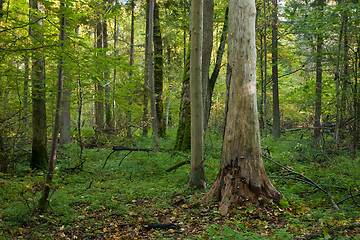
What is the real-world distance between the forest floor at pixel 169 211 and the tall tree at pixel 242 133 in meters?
0.25

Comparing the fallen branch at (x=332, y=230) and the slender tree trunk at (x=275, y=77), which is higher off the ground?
the slender tree trunk at (x=275, y=77)

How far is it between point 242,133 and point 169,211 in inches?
81.8

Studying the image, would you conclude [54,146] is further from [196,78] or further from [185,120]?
[185,120]

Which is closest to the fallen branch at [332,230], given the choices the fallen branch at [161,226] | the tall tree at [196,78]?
the fallen branch at [161,226]

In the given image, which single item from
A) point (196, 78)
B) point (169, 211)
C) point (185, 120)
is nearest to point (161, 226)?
point (169, 211)

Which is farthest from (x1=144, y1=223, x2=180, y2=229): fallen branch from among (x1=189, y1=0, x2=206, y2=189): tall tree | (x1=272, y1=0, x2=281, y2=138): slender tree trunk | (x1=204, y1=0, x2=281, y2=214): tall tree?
(x1=272, y1=0, x2=281, y2=138): slender tree trunk

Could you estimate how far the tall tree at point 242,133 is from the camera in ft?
15.0

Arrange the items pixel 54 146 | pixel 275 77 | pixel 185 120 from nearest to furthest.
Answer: pixel 54 146 < pixel 185 120 < pixel 275 77

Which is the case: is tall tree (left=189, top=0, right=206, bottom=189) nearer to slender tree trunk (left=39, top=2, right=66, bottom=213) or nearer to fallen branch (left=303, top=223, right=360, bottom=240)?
slender tree trunk (left=39, top=2, right=66, bottom=213)

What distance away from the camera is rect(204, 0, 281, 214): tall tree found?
4582 millimetres

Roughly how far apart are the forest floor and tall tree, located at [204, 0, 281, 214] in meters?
0.25

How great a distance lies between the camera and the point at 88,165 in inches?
352

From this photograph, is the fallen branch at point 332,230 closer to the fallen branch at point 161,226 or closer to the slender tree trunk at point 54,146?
the fallen branch at point 161,226

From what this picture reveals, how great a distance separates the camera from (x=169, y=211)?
4844 millimetres
